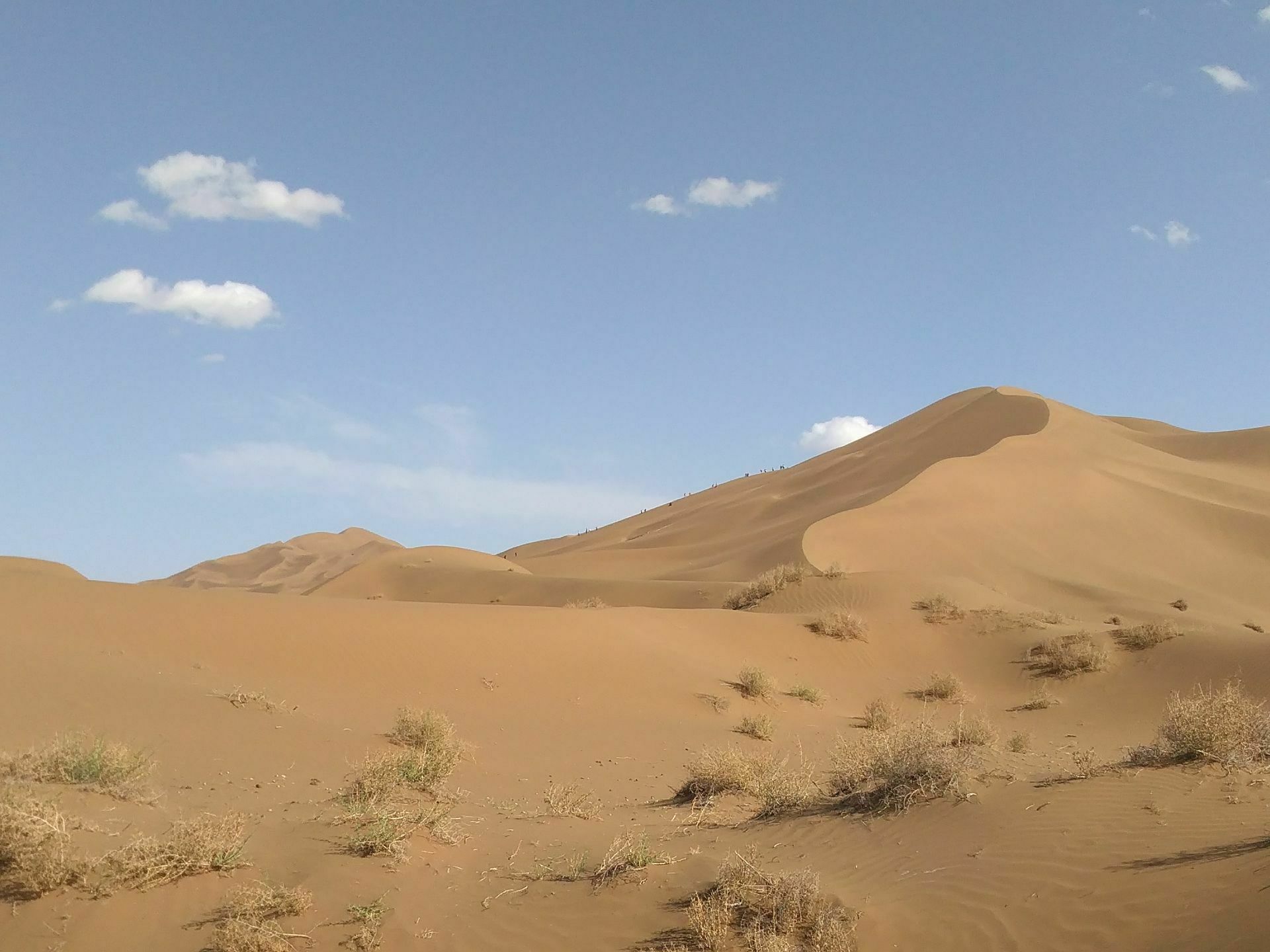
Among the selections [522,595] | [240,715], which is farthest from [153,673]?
[522,595]

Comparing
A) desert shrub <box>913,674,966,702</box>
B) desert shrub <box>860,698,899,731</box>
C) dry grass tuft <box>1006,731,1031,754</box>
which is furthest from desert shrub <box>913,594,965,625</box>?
dry grass tuft <box>1006,731,1031,754</box>

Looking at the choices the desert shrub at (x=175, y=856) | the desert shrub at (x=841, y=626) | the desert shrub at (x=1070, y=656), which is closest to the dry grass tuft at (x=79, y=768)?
the desert shrub at (x=175, y=856)

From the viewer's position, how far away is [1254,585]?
32594mm

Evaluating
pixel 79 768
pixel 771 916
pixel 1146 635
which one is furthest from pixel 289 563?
pixel 771 916

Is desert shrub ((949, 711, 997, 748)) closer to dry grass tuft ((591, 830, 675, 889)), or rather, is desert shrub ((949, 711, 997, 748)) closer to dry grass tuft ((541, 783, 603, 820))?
dry grass tuft ((541, 783, 603, 820))

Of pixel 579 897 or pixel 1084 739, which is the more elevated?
pixel 579 897

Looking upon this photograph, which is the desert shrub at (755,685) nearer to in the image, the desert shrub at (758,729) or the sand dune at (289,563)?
the desert shrub at (758,729)

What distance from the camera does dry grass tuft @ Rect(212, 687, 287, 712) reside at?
42.9 ft

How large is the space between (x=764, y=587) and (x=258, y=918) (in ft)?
72.4

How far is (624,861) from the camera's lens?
650 cm

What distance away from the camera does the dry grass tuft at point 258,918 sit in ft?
17.9

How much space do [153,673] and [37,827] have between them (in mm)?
Result: 8641

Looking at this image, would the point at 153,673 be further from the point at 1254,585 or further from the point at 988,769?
the point at 1254,585

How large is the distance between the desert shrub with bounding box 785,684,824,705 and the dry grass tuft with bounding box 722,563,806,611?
861 centimetres
